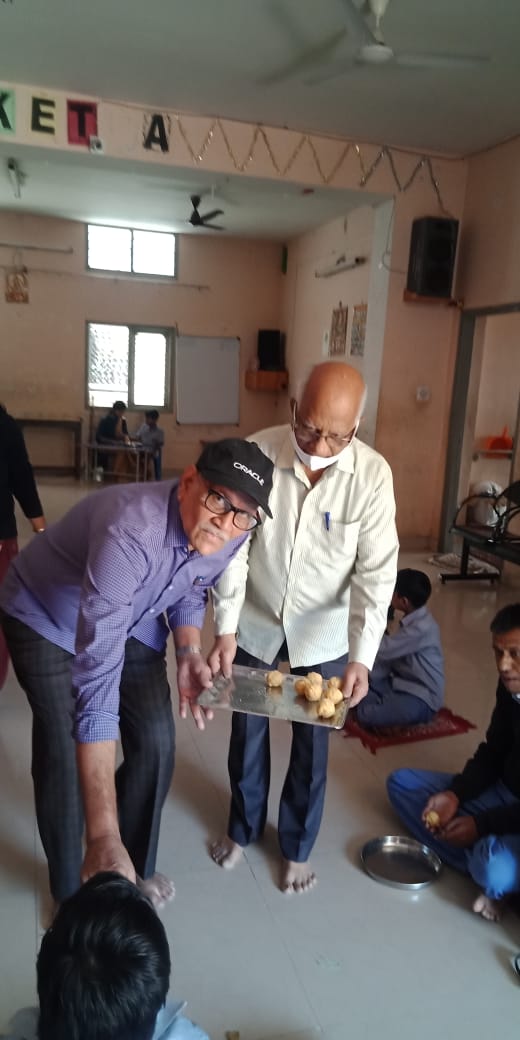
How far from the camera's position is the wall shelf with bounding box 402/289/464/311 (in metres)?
5.56

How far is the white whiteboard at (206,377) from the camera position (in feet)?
31.6

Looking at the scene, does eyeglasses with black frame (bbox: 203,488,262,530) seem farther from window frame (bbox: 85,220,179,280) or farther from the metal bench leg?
window frame (bbox: 85,220,179,280)

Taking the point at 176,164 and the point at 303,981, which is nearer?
the point at 303,981

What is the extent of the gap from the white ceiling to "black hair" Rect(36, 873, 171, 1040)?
374 cm

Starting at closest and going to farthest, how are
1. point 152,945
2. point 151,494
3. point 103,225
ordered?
point 152,945
point 151,494
point 103,225

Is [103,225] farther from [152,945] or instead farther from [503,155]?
[152,945]

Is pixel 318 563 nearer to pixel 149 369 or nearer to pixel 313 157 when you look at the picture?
pixel 313 157

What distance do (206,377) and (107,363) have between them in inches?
54.0

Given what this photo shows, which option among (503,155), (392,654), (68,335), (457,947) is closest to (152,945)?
(457,947)

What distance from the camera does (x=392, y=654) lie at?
285 centimetres

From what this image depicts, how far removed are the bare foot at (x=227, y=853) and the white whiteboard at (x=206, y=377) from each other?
8132 millimetres

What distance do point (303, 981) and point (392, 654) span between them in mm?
1432

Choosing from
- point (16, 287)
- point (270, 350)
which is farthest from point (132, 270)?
point (270, 350)

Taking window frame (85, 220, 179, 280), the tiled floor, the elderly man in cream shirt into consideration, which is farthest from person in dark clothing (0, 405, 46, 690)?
window frame (85, 220, 179, 280)
